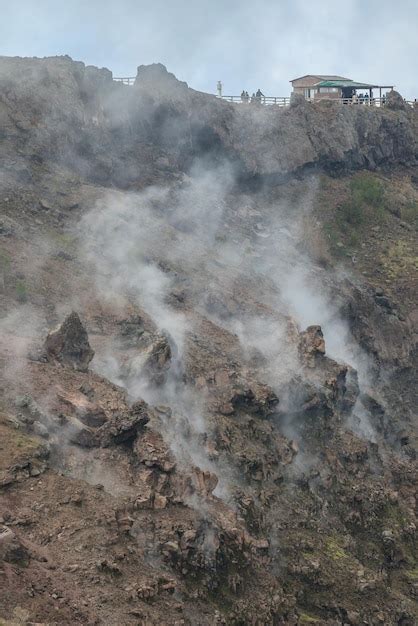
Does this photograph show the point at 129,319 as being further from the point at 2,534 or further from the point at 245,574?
→ the point at 2,534

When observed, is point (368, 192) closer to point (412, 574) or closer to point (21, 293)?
point (21, 293)

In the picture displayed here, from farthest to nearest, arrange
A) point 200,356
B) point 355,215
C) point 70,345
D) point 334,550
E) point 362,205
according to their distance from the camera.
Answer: point 362,205 → point 355,215 → point 200,356 → point 70,345 → point 334,550

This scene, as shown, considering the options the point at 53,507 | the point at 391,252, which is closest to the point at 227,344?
the point at 53,507

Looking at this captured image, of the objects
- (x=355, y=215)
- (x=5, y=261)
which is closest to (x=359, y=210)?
(x=355, y=215)

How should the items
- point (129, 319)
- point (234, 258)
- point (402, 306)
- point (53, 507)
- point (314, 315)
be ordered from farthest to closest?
point (402, 306), point (234, 258), point (314, 315), point (129, 319), point (53, 507)

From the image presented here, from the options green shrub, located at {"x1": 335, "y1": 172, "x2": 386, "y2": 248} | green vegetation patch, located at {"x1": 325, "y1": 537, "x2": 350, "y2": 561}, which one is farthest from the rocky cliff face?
green shrub, located at {"x1": 335, "y1": 172, "x2": 386, "y2": 248}

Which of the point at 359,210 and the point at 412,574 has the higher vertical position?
the point at 359,210
